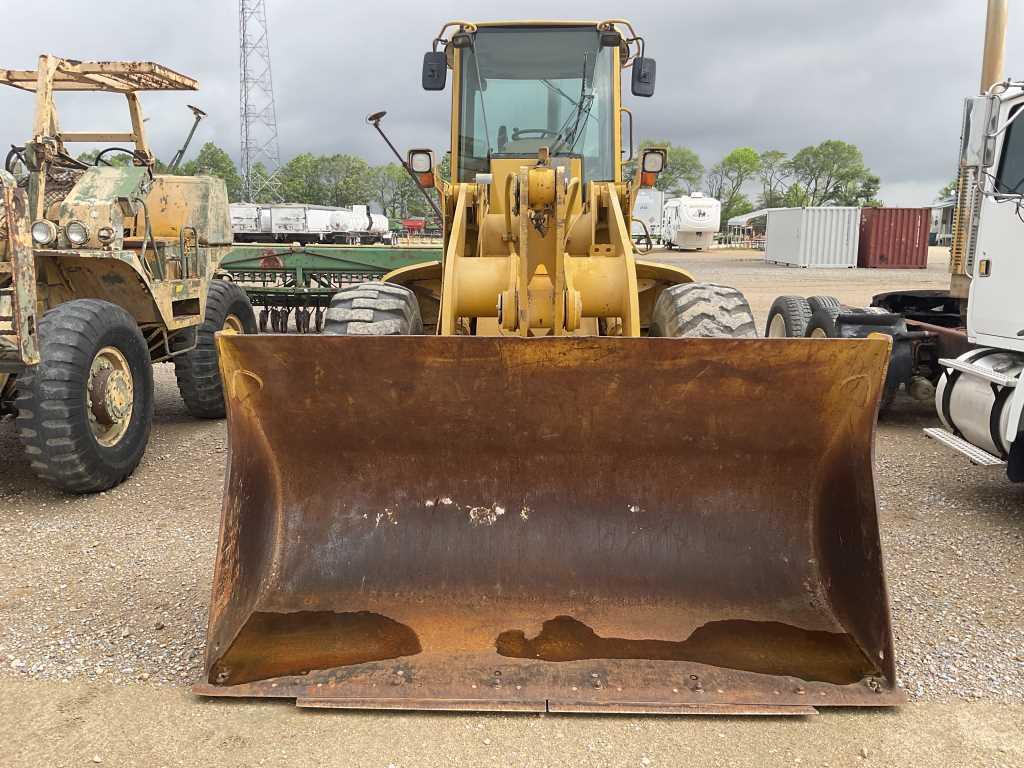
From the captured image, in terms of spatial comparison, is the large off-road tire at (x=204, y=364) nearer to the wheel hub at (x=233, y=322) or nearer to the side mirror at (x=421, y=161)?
the wheel hub at (x=233, y=322)

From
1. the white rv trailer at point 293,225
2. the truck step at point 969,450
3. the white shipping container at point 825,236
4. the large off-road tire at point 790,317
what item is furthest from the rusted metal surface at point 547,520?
the white rv trailer at point 293,225

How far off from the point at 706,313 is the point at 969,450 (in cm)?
218

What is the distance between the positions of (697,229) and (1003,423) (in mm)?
38124

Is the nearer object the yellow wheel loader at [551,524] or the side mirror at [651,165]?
the yellow wheel loader at [551,524]

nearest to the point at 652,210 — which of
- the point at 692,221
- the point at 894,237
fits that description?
the point at 692,221

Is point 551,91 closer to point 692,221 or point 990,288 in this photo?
point 990,288

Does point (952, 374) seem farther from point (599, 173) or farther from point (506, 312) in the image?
point (506, 312)

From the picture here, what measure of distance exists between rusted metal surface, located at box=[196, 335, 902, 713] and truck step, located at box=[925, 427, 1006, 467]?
2.30m

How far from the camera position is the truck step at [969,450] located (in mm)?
4805

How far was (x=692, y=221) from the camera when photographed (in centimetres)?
4088

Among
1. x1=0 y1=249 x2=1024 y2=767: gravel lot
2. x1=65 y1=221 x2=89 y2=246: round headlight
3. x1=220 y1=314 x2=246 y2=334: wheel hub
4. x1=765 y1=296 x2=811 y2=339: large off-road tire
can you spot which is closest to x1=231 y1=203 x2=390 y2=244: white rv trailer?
x1=220 y1=314 x2=246 y2=334: wheel hub

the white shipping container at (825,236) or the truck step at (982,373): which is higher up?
the white shipping container at (825,236)

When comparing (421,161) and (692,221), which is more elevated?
(692,221)

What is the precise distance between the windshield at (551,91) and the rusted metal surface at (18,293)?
2.80 m
